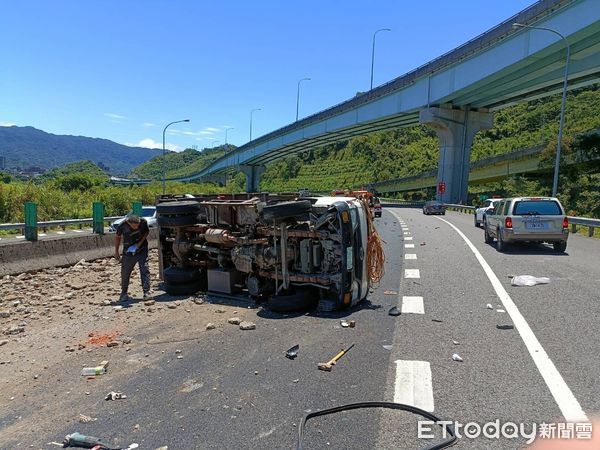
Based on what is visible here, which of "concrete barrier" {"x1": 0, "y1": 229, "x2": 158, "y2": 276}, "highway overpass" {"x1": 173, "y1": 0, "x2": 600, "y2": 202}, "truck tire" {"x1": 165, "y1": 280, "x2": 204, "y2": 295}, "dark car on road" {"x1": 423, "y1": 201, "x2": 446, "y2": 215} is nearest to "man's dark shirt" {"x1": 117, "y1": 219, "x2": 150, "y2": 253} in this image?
"truck tire" {"x1": 165, "y1": 280, "x2": 204, "y2": 295}

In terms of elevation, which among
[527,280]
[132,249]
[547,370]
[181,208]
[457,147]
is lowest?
[547,370]

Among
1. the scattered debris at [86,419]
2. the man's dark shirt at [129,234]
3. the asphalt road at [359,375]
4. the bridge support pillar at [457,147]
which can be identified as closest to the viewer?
the asphalt road at [359,375]

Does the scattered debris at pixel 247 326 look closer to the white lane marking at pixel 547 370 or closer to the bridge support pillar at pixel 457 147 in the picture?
the white lane marking at pixel 547 370

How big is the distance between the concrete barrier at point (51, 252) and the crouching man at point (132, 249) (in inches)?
176

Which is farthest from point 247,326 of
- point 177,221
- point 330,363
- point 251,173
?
point 251,173

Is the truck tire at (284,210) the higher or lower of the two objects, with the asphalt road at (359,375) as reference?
higher

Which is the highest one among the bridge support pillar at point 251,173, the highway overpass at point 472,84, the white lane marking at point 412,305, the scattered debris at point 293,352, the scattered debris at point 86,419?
the highway overpass at point 472,84

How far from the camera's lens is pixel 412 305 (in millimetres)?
7305

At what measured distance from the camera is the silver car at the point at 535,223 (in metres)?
13.5

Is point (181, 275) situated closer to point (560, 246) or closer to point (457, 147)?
point (560, 246)

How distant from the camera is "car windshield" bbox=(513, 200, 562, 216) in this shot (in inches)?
539

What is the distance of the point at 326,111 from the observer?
193 ft

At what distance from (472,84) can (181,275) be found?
112ft

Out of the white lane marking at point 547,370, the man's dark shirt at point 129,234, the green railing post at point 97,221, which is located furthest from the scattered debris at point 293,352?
the green railing post at point 97,221
